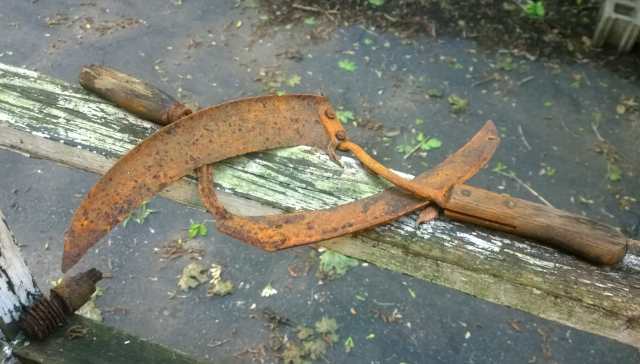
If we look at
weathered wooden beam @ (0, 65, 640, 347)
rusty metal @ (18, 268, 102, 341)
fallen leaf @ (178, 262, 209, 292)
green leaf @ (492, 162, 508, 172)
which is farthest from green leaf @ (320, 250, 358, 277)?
weathered wooden beam @ (0, 65, 640, 347)

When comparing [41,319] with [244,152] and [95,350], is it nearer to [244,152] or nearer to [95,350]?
[95,350]

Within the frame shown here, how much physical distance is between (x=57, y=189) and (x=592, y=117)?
13.1 ft

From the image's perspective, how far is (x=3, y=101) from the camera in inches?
60.2

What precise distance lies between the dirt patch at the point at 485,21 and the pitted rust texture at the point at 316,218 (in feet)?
10.7

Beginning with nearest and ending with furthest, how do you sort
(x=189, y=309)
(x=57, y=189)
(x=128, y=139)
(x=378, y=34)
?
(x=128, y=139), (x=189, y=309), (x=57, y=189), (x=378, y=34)

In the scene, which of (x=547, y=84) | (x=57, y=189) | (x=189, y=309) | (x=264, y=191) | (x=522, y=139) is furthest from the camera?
(x=547, y=84)

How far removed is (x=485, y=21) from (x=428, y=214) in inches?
146

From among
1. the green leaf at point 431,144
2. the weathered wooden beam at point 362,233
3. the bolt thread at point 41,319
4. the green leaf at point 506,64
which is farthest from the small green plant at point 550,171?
the bolt thread at point 41,319

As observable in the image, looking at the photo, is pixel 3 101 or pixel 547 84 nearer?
pixel 3 101

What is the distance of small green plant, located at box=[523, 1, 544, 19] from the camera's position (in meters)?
4.45

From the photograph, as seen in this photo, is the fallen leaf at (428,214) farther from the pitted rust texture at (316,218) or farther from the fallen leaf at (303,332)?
the fallen leaf at (303,332)

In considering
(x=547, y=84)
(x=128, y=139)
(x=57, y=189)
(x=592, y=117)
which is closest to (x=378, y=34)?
(x=547, y=84)

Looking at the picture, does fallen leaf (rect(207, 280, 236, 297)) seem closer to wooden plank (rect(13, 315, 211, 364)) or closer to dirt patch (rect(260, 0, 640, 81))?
wooden plank (rect(13, 315, 211, 364))

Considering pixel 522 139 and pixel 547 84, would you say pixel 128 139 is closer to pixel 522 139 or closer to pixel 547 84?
pixel 522 139
